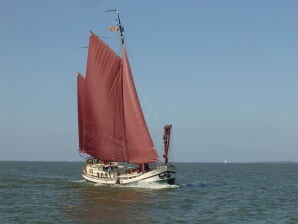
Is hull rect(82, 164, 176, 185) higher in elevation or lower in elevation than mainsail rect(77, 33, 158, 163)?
lower

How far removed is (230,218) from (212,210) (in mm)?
5071

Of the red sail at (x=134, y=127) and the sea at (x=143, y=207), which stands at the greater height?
the red sail at (x=134, y=127)

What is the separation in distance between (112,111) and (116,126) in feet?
6.30

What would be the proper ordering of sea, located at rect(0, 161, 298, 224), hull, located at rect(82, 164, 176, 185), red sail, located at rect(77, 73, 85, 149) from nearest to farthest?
sea, located at rect(0, 161, 298, 224)
hull, located at rect(82, 164, 176, 185)
red sail, located at rect(77, 73, 85, 149)

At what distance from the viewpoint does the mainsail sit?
65375 millimetres

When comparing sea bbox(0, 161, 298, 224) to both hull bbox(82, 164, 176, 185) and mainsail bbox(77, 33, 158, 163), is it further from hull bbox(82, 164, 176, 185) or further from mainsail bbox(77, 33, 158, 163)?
mainsail bbox(77, 33, 158, 163)

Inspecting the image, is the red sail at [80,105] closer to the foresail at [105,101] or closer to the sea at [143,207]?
the foresail at [105,101]

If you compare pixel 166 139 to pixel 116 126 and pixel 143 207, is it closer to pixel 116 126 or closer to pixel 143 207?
pixel 116 126

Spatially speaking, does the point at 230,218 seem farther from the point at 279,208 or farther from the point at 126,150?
the point at 126,150

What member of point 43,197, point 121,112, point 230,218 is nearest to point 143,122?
point 121,112

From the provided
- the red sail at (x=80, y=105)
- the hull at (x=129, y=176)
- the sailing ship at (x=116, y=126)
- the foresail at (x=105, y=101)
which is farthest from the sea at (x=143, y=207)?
the red sail at (x=80, y=105)

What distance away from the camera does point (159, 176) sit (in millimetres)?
63312

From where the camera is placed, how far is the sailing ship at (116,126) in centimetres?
6462

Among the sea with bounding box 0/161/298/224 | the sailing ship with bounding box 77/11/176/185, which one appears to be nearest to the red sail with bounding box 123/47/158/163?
the sailing ship with bounding box 77/11/176/185
